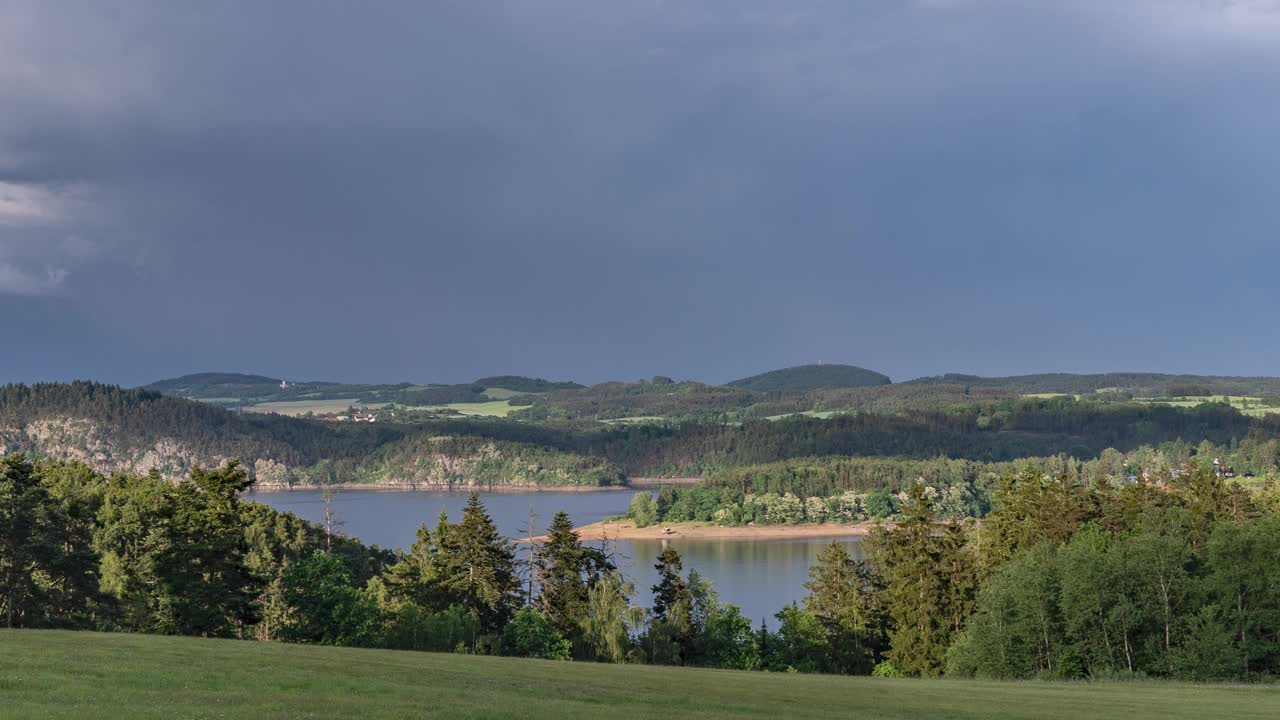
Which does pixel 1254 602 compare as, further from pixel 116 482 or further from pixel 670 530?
pixel 670 530

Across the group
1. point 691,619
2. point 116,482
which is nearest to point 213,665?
point 691,619

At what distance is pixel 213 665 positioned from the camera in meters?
26.8

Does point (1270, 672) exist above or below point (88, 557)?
below

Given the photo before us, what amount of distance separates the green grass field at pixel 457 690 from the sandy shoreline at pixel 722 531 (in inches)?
5555

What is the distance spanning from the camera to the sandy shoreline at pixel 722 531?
181m

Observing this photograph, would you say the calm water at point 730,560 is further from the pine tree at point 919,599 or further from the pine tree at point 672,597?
the pine tree at point 919,599

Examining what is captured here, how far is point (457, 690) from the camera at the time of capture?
84.7ft

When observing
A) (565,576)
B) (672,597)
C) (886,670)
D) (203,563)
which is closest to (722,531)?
(672,597)

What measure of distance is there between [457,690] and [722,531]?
542ft

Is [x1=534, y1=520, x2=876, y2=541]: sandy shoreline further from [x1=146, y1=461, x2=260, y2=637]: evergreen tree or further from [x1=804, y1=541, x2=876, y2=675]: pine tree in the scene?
[x1=146, y1=461, x2=260, y2=637]: evergreen tree

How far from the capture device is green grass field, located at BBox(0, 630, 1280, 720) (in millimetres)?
21078

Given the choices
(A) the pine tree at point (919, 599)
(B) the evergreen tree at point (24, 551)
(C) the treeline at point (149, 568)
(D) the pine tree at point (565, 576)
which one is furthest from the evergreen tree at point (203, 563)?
(A) the pine tree at point (919, 599)

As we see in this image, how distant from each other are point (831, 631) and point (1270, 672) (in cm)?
2355

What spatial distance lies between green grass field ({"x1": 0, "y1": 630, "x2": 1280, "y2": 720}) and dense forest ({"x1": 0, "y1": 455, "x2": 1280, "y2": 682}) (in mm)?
12176
